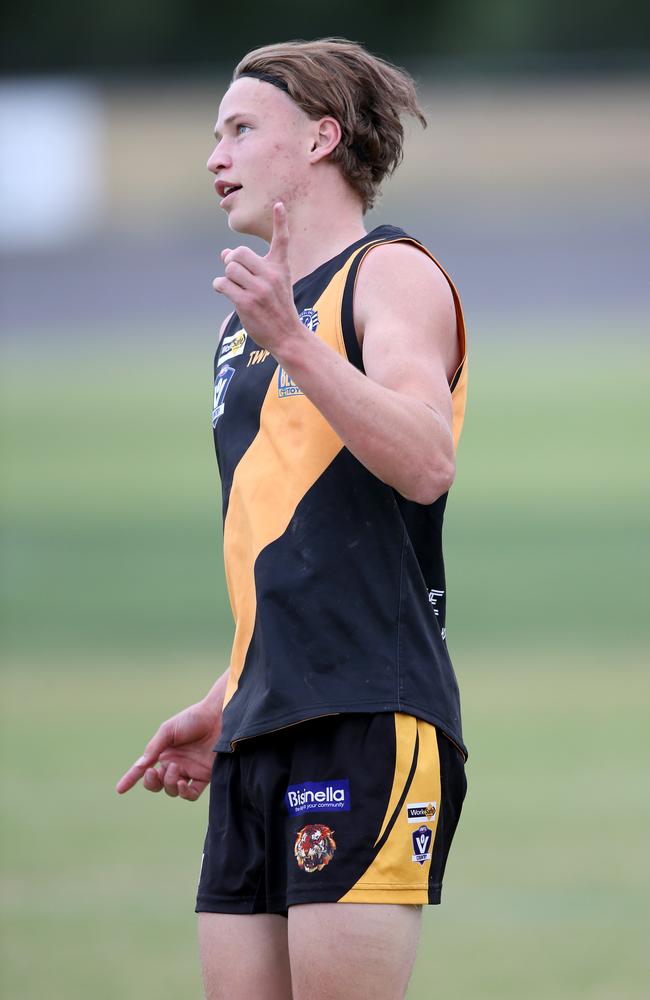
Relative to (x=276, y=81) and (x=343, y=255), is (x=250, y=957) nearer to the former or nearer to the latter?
(x=343, y=255)

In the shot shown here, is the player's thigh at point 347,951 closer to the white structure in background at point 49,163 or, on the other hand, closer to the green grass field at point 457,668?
the green grass field at point 457,668

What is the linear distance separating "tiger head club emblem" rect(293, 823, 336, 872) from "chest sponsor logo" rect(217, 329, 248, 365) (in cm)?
75

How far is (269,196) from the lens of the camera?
7.04 ft

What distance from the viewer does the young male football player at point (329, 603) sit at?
182 centimetres

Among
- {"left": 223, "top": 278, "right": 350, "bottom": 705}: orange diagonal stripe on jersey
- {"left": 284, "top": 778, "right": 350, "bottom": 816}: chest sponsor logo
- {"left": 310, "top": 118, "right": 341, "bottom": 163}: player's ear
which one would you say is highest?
{"left": 310, "top": 118, "right": 341, "bottom": 163}: player's ear

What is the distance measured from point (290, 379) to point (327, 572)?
28 cm

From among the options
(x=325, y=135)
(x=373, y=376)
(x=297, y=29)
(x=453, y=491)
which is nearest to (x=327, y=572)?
(x=373, y=376)

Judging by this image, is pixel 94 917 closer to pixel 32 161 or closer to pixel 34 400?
pixel 34 400

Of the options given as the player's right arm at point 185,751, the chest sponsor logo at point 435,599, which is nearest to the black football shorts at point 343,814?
the chest sponsor logo at point 435,599

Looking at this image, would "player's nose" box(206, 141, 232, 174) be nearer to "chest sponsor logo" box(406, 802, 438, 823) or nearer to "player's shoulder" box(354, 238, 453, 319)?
"player's shoulder" box(354, 238, 453, 319)

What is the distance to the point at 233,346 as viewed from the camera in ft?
7.45

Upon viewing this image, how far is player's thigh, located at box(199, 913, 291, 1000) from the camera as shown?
6.48 feet

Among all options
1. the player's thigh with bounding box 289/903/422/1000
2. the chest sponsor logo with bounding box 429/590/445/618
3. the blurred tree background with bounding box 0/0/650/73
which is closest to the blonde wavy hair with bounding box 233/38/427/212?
the chest sponsor logo with bounding box 429/590/445/618

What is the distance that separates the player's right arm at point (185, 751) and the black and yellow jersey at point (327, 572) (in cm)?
27
